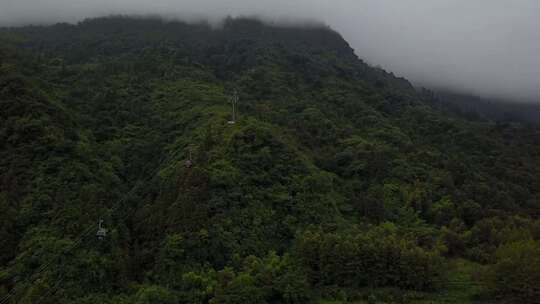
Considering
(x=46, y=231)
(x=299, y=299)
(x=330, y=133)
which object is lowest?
(x=299, y=299)

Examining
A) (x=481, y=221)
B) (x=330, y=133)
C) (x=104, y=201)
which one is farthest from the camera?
(x=330, y=133)

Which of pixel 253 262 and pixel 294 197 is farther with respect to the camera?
pixel 294 197

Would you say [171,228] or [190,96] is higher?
[190,96]

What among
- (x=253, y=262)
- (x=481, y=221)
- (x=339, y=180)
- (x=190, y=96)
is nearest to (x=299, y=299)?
(x=253, y=262)

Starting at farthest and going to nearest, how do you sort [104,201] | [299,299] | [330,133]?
[330,133] < [104,201] < [299,299]

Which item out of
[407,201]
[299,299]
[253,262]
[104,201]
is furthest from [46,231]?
[407,201]

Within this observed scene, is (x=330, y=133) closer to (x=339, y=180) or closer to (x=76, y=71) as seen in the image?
(x=339, y=180)
